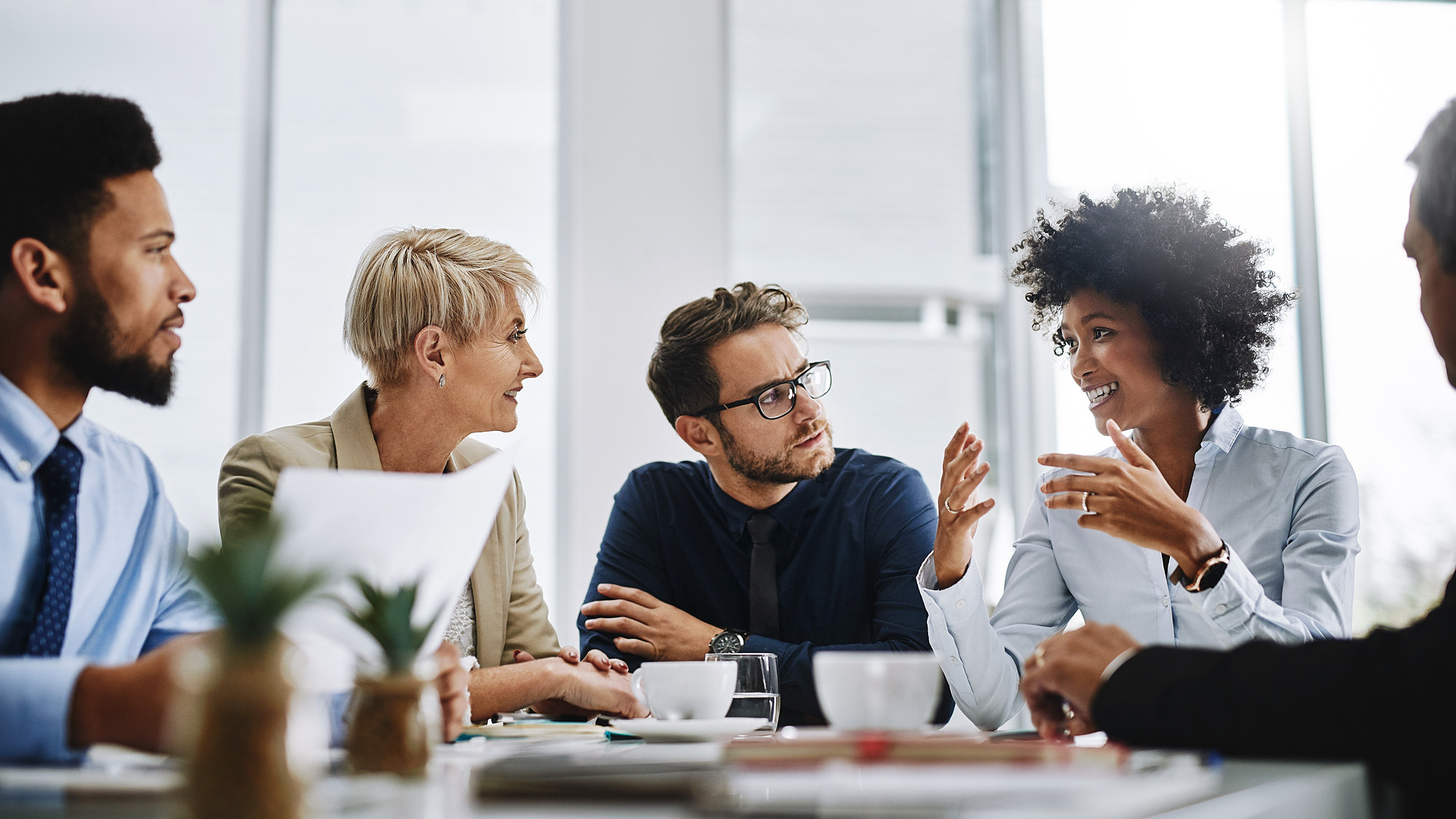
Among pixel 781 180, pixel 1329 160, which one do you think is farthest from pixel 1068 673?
pixel 1329 160

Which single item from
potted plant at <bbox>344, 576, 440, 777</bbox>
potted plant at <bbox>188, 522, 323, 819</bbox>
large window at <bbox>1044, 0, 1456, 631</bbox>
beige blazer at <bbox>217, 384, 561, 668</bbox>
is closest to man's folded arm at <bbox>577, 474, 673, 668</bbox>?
beige blazer at <bbox>217, 384, 561, 668</bbox>

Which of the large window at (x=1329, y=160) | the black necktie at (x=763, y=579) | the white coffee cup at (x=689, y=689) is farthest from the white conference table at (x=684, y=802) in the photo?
the large window at (x=1329, y=160)

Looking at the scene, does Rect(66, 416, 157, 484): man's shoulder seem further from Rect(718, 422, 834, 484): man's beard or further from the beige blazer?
Rect(718, 422, 834, 484): man's beard

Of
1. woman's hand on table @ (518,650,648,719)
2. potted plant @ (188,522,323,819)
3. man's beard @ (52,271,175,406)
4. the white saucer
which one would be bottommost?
woman's hand on table @ (518,650,648,719)

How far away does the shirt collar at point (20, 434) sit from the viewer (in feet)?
3.97

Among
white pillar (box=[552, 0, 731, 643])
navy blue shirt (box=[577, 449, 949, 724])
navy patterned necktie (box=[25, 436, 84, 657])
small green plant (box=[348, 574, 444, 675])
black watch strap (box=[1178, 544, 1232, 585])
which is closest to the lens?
small green plant (box=[348, 574, 444, 675])

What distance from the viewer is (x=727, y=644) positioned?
6.34 feet

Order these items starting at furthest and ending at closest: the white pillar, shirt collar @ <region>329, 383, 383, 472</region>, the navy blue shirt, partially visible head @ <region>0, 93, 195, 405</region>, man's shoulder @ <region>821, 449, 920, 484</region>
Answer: the white pillar < man's shoulder @ <region>821, 449, 920, 484</region> < the navy blue shirt < shirt collar @ <region>329, 383, 383, 472</region> < partially visible head @ <region>0, 93, 195, 405</region>

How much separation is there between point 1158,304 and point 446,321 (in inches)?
56.9

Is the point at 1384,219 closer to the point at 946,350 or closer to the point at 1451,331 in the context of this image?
the point at 946,350

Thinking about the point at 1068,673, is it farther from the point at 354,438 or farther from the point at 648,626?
the point at 354,438

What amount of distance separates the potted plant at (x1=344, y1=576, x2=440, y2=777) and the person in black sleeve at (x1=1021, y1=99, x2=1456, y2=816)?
573mm

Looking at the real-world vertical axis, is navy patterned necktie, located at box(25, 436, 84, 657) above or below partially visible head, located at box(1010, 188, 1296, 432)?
below

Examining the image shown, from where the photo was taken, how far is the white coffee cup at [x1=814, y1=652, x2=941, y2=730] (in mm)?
1001
